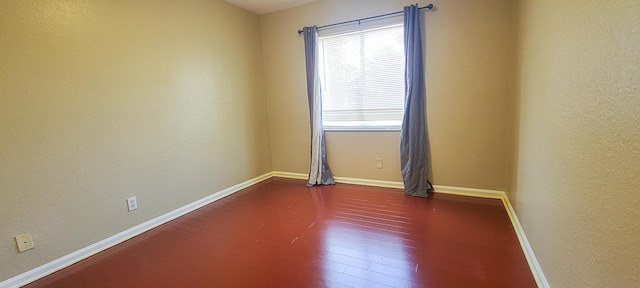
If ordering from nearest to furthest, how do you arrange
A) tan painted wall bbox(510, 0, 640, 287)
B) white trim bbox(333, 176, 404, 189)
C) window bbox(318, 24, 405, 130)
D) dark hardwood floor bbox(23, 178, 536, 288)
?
1. tan painted wall bbox(510, 0, 640, 287)
2. dark hardwood floor bbox(23, 178, 536, 288)
3. window bbox(318, 24, 405, 130)
4. white trim bbox(333, 176, 404, 189)

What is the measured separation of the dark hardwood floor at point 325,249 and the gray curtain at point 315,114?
697 millimetres

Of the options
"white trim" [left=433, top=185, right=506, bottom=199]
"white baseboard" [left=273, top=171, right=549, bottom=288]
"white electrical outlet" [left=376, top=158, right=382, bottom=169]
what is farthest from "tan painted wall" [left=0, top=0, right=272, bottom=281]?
"white trim" [left=433, top=185, right=506, bottom=199]

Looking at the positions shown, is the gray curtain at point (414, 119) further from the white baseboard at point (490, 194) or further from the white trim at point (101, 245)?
the white trim at point (101, 245)

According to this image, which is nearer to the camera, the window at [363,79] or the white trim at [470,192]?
the white trim at [470,192]

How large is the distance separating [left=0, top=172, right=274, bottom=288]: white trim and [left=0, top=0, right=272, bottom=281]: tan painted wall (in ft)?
0.14

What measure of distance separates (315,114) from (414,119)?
1.25 meters

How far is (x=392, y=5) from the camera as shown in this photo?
310 cm

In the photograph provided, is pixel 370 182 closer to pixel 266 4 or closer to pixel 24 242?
pixel 266 4

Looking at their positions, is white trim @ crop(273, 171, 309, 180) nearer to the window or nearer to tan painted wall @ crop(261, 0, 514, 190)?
tan painted wall @ crop(261, 0, 514, 190)

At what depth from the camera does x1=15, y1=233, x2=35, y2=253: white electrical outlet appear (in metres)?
1.87

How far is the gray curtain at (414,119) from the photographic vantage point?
117 inches

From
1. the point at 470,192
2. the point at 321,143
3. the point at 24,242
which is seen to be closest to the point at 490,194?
the point at 470,192

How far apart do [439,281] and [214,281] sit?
1.40 metres

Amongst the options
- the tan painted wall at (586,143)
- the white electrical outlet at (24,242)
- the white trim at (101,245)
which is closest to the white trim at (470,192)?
the tan painted wall at (586,143)
